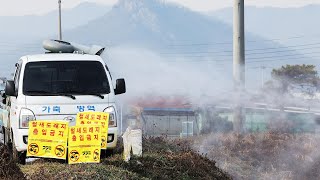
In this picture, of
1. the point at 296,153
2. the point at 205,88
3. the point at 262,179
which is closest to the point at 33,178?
the point at 262,179

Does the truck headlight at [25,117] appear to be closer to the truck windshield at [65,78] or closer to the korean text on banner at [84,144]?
the truck windshield at [65,78]

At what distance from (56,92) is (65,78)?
0.47m

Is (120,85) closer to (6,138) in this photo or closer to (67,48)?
(67,48)

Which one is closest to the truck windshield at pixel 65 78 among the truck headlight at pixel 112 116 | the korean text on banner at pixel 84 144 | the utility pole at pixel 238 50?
the truck headlight at pixel 112 116

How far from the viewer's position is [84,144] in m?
11.3

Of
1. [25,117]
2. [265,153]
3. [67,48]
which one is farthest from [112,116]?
[265,153]

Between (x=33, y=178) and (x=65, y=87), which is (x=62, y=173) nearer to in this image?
(x=33, y=178)

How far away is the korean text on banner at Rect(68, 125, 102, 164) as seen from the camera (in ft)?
37.1

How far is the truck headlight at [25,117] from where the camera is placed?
39.5ft

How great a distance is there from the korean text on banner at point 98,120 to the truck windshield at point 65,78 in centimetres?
77

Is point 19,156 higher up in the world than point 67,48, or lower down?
lower down

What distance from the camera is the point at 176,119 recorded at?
34719mm

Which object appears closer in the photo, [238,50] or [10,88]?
[10,88]

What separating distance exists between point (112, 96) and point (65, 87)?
39.3 inches
